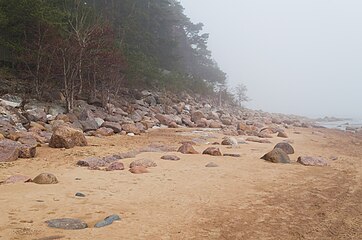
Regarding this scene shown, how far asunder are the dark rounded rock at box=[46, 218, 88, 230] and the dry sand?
0.42ft

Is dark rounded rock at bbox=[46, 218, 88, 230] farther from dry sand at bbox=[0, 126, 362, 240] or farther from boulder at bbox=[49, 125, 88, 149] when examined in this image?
boulder at bbox=[49, 125, 88, 149]

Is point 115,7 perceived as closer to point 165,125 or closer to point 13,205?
point 165,125

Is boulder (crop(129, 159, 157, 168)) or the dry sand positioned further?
boulder (crop(129, 159, 157, 168))

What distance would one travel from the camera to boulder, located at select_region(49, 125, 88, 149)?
1073 centimetres

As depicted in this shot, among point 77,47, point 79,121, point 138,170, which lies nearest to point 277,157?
point 138,170

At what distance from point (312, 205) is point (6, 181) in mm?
6121

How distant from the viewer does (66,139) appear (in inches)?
426

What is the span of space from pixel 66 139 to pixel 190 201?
6581 millimetres

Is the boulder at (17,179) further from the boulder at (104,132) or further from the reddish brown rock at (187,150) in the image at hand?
the boulder at (104,132)

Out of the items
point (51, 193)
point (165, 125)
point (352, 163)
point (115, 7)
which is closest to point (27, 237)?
point (51, 193)

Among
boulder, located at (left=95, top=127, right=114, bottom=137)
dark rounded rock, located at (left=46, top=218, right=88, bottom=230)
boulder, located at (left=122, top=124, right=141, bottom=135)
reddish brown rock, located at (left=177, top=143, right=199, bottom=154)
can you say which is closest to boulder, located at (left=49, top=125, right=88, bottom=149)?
boulder, located at (left=95, top=127, right=114, bottom=137)

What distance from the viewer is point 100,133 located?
48.9 ft

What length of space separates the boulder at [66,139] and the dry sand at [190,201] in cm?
156

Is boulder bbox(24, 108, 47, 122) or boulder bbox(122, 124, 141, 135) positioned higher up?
boulder bbox(24, 108, 47, 122)
